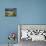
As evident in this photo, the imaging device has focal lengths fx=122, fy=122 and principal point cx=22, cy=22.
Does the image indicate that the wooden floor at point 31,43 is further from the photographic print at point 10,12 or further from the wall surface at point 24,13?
the photographic print at point 10,12


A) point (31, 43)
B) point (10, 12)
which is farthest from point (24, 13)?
point (31, 43)

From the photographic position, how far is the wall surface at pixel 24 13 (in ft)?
11.5

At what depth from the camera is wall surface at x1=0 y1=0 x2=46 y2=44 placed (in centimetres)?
351

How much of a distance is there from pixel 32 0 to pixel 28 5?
0.62 feet

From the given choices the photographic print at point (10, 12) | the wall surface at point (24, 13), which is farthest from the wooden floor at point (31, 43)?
the photographic print at point (10, 12)

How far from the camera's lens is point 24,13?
3547 millimetres

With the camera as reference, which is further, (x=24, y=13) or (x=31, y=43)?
(x=24, y=13)

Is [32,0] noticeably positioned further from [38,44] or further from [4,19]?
[38,44]

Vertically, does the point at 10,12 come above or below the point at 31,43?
above

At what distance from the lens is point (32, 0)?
11.7 ft

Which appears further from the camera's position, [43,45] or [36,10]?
[36,10]

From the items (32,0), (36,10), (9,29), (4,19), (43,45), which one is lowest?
(43,45)

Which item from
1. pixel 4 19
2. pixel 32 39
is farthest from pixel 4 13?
pixel 32 39

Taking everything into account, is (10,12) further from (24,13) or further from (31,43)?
(31,43)
